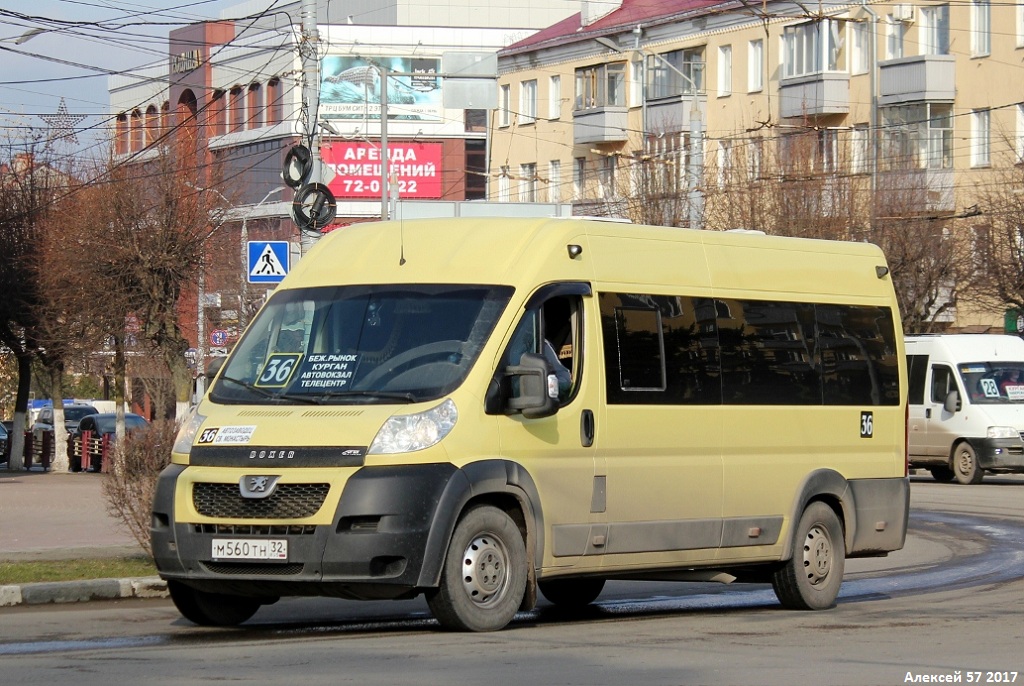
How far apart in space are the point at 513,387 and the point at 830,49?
→ 47.1 metres

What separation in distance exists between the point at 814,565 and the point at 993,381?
64.8ft

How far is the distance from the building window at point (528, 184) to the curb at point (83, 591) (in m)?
57.7

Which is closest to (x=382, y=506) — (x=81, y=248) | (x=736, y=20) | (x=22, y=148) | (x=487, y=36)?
(x=81, y=248)

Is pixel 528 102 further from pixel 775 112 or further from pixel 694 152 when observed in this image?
pixel 694 152

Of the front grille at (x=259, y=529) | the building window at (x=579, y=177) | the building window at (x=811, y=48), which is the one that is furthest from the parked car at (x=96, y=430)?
the front grille at (x=259, y=529)

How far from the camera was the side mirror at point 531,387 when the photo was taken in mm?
10203

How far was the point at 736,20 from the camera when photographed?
197 ft

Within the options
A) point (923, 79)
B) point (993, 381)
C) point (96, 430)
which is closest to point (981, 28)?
point (923, 79)

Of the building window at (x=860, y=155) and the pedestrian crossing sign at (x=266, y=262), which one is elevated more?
the building window at (x=860, y=155)

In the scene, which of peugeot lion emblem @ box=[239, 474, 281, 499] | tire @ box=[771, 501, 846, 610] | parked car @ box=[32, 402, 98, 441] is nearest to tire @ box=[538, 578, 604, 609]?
tire @ box=[771, 501, 846, 610]

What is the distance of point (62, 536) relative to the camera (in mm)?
17672

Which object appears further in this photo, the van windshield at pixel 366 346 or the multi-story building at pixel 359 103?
the multi-story building at pixel 359 103

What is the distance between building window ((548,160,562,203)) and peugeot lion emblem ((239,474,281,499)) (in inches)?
2275

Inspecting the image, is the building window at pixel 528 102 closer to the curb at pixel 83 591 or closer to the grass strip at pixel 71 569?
the grass strip at pixel 71 569
